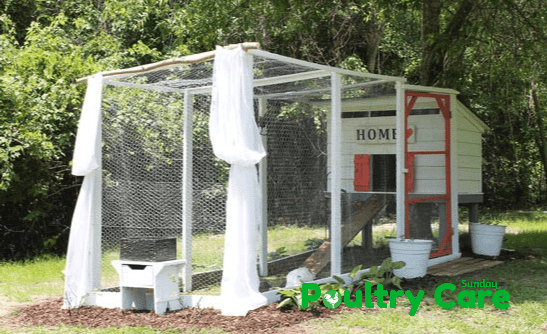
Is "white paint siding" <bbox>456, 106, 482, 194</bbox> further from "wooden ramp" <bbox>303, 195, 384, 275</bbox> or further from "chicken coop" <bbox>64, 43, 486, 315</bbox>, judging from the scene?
"wooden ramp" <bbox>303, 195, 384, 275</bbox>

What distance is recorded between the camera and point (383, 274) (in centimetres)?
708

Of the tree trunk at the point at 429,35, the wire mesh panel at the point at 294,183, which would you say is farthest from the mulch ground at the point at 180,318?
the tree trunk at the point at 429,35

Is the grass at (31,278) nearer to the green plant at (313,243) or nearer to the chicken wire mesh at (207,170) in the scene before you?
the chicken wire mesh at (207,170)

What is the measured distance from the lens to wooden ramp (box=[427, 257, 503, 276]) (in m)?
7.71

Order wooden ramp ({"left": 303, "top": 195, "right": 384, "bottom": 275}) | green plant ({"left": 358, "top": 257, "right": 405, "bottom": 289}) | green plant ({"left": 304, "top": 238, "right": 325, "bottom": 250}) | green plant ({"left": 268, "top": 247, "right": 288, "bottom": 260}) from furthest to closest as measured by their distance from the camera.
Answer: green plant ({"left": 268, "top": 247, "right": 288, "bottom": 260}), green plant ({"left": 304, "top": 238, "right": 325, "bottom": 250}), wooden ramp ({"left": 303, "top": 195, "right": 384, "bottom": 275}), green plant ({"left": 358, "top": 257, "right": 405, "bottom": 289})

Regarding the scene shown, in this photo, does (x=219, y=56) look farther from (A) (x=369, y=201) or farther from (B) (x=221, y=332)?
(A) (x=369, y=201)

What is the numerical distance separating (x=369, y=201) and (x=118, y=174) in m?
2.84

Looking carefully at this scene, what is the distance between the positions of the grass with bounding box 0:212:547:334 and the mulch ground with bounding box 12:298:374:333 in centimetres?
17

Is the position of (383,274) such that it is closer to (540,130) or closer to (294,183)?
(294,183)

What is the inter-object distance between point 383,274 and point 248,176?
7.12 feet

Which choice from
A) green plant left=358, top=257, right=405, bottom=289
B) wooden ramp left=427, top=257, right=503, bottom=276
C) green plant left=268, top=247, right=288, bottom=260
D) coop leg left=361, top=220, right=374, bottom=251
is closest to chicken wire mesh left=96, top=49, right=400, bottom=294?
green plant left=268, top=247, right=288, bottom=260

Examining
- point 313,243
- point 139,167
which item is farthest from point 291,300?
point 139,167

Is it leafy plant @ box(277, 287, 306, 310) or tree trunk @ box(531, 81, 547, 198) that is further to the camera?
tree trunk @ box(531, 81, 547, 198)

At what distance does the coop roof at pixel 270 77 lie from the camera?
6.01 m
